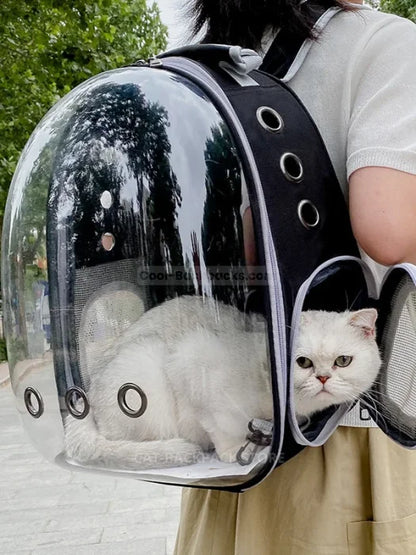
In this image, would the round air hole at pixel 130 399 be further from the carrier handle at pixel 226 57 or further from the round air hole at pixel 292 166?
→ the carrier handle at pixel 226 57

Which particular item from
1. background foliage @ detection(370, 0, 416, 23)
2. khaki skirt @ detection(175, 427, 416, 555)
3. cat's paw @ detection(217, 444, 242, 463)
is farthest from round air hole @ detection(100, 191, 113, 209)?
background foliage @ detection(370, 0, 416, 23)

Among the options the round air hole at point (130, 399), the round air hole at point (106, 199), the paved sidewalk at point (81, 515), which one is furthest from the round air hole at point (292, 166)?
the paved sidewalk at point (81, 515)

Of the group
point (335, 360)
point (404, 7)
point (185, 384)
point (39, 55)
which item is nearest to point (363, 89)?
point (335, 360)

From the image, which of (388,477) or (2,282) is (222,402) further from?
(2,282)

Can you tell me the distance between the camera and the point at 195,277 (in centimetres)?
96

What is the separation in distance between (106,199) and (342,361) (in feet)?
1.38

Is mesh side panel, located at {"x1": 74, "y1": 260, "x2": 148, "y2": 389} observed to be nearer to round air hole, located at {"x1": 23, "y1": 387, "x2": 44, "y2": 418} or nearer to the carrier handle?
round air hole, located at {"x1": 23, "y1": 387, "x2": 44, "y2": 418}

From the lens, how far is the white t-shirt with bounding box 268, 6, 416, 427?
3.22 feet

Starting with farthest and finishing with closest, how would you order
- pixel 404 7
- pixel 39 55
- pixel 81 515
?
pixel 404 7, pixel 39 55, pixel 81 515

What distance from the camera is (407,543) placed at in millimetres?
1050

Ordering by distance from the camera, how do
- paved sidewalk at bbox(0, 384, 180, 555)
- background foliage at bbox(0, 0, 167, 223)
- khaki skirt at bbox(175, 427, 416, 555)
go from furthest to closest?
background foliage at bbox(0, 0, 167, 223) < paved sidewalk at bbox(0, 384, 180, 555) < khaki skirt at bbox(175, 427, 416, 555)

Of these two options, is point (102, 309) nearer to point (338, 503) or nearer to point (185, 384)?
point (185, 384)

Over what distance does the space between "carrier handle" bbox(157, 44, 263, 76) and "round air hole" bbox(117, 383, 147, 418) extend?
49 centimetres

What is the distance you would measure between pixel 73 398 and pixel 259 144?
0.46 meters
